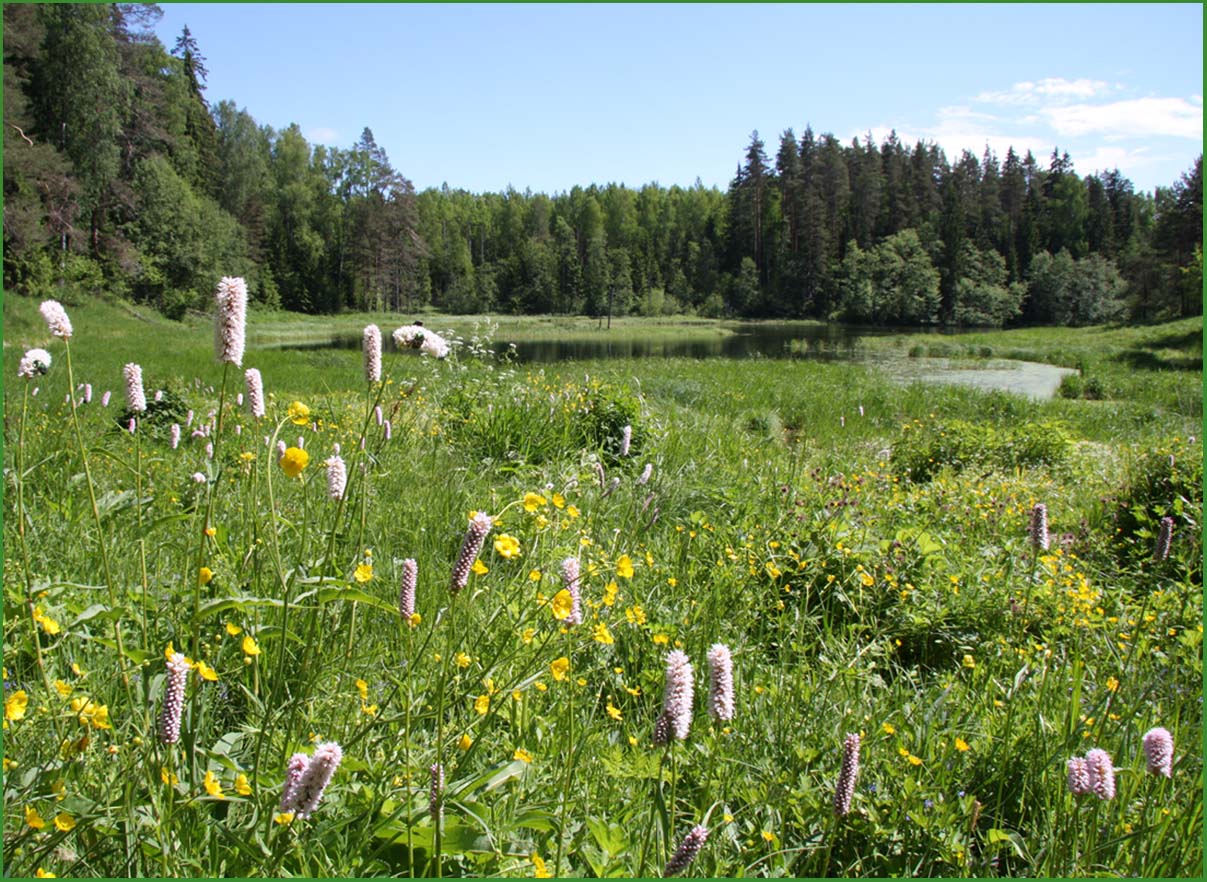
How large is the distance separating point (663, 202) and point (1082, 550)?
361 feet

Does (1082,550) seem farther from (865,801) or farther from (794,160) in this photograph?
(794,160)

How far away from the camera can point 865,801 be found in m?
2.14

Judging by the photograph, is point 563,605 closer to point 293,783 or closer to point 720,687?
point 720,687

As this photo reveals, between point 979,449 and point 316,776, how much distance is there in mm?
8406

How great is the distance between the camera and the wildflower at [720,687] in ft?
3.99

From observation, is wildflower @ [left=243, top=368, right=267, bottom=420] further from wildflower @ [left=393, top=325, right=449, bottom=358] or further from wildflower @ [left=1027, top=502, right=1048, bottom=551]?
wildflower @ [left=1027, top=502, right=1048, bottom=551]

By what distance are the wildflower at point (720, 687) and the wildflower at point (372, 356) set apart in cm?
106

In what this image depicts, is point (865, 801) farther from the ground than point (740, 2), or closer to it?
closer to it

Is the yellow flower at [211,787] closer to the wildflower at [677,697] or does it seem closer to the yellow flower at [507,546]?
the yellow flower at [507,546]

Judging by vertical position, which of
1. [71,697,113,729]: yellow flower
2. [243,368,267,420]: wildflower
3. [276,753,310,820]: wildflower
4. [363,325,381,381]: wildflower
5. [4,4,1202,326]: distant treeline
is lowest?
[71,697,113,729]: yellow flower

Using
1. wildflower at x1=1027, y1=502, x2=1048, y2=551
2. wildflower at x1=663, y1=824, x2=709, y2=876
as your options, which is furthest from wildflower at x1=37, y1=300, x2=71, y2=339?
wildflower at x1=1027, y1=502, x2=1048, y2=551

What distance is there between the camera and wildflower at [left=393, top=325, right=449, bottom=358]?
251 cm

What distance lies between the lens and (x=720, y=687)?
1241mm

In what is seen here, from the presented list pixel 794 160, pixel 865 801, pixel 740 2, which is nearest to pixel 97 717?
pixel 865 801
